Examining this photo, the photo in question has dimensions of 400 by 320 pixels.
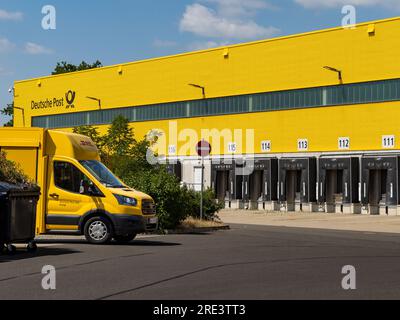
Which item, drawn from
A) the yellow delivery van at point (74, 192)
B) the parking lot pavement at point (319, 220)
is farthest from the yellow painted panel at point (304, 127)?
the yellow delivery van at point (74, 192)

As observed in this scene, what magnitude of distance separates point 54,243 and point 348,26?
29.9m

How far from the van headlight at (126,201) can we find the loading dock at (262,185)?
28.8 metres

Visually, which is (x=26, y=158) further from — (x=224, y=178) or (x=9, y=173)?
(x=224, y=178)

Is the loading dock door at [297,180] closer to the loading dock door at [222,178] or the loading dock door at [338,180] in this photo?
the loading dock door at [338,180]

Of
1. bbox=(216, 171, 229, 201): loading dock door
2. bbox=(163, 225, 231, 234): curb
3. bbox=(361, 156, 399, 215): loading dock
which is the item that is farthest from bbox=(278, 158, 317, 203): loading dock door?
bbox=(163, 225, 231, 234): curb

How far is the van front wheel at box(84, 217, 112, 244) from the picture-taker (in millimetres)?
17109

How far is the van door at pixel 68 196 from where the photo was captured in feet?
56.5

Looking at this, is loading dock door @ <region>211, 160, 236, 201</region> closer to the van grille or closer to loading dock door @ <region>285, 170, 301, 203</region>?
loading dock door @ <region>285, 170, 301, 203</region>

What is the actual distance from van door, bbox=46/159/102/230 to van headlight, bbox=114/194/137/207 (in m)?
0.46

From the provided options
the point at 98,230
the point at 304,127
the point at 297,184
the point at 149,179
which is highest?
the point at 304,127

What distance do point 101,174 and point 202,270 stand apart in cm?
655

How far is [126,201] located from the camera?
17.1m

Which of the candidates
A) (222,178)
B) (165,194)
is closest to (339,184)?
(222,178)

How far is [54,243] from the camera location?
57.9ft
